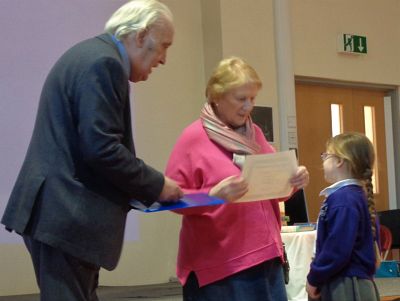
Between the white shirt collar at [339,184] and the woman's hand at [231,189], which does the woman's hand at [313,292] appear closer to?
the white shirt collar at [339,184]

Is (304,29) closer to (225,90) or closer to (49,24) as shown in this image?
(49,24)

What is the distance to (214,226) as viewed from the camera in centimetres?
223

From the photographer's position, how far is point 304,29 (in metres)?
7.06

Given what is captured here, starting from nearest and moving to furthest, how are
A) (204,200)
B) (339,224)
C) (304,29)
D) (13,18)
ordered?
(204,200) < (339,224) < (13,18) < (304,29)

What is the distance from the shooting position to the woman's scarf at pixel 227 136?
228 cm

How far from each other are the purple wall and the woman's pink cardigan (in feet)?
9.64

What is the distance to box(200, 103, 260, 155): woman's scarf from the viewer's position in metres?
2.28

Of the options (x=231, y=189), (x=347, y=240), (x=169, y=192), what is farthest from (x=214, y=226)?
(x=347, y=240)

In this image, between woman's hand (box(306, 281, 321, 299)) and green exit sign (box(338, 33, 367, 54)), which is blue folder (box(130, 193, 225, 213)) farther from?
green exit sign (box(338, 33, 367, 54))

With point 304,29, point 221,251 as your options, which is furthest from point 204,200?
point 304,29

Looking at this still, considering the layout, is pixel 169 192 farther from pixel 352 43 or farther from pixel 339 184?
pixel 352 43

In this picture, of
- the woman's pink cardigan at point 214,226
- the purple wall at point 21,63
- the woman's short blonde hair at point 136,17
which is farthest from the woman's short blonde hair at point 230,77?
the purple wall at point 21,63

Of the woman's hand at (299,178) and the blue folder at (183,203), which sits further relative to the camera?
the woman's hand at (299,178)

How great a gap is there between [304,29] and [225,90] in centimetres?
497
